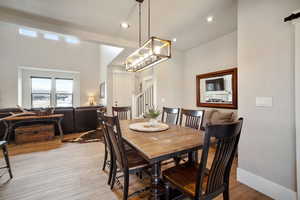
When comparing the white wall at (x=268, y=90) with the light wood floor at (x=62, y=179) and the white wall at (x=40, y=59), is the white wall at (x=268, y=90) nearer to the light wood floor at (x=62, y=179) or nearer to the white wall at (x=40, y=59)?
the light wood floor at (x=62, y=179)

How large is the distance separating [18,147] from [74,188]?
2685mm

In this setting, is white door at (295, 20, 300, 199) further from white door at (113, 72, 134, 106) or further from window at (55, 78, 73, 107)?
window at (55, 78, 73, 107)

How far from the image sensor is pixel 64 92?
290 inches

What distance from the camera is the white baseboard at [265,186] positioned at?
1.52 m

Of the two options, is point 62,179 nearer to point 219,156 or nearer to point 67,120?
point 219,156

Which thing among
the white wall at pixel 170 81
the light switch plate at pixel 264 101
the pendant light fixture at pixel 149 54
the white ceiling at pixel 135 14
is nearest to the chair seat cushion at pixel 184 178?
the light switch plate at pixel 264 101

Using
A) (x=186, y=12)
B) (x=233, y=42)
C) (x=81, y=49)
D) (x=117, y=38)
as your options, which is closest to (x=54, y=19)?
(x=117, y=38)

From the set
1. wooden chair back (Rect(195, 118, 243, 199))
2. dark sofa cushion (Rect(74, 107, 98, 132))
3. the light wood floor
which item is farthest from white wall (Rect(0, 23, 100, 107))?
wooden chair back (Rect(195, 118, 243, 199))

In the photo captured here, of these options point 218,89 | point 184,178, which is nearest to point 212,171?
point 184,178

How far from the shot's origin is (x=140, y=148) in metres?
1.22

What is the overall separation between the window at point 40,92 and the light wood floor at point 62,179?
15.4ft

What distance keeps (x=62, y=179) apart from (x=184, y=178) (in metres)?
1.88

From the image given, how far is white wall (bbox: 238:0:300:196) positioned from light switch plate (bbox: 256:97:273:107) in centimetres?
4

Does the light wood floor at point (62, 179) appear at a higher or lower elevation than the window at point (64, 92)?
lower
